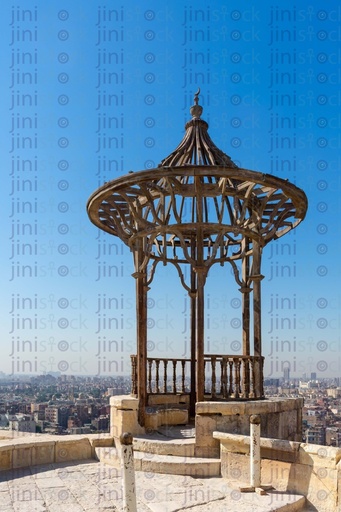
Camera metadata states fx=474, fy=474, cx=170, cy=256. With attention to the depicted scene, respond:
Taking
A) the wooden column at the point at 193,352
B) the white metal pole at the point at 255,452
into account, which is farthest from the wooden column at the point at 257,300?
the white metal pole at the point at 255,452

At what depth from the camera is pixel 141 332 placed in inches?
393

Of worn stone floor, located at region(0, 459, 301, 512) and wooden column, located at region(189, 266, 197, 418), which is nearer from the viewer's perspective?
worn stone floor, located at region(0, 459, 301, 512)

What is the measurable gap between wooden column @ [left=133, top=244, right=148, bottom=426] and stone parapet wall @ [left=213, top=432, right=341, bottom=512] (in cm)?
239

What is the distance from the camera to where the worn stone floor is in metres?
6.01

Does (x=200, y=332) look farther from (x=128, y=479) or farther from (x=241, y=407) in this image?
(x=128, y=479)

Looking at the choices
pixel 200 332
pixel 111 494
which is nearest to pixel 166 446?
pixel 111 494

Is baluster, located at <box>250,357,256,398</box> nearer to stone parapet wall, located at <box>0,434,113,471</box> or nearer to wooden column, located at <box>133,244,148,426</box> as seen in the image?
wooden column, located at <box>133,244,148,426</box>

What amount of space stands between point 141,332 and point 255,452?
405cm

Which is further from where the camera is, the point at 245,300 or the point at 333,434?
the point at 333,434

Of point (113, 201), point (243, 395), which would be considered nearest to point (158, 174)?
point (113, 201)

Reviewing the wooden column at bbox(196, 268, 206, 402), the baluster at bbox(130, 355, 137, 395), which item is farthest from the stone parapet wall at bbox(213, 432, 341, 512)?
the baluster at bbox(130, 355, 137, 395)

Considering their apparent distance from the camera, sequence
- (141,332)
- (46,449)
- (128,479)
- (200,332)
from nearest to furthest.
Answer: (128,479), (46,449), (200,332), (141,332)

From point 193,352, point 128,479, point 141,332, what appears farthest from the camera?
point 193,352

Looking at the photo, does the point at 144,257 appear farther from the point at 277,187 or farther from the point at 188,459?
the point at 188,459
